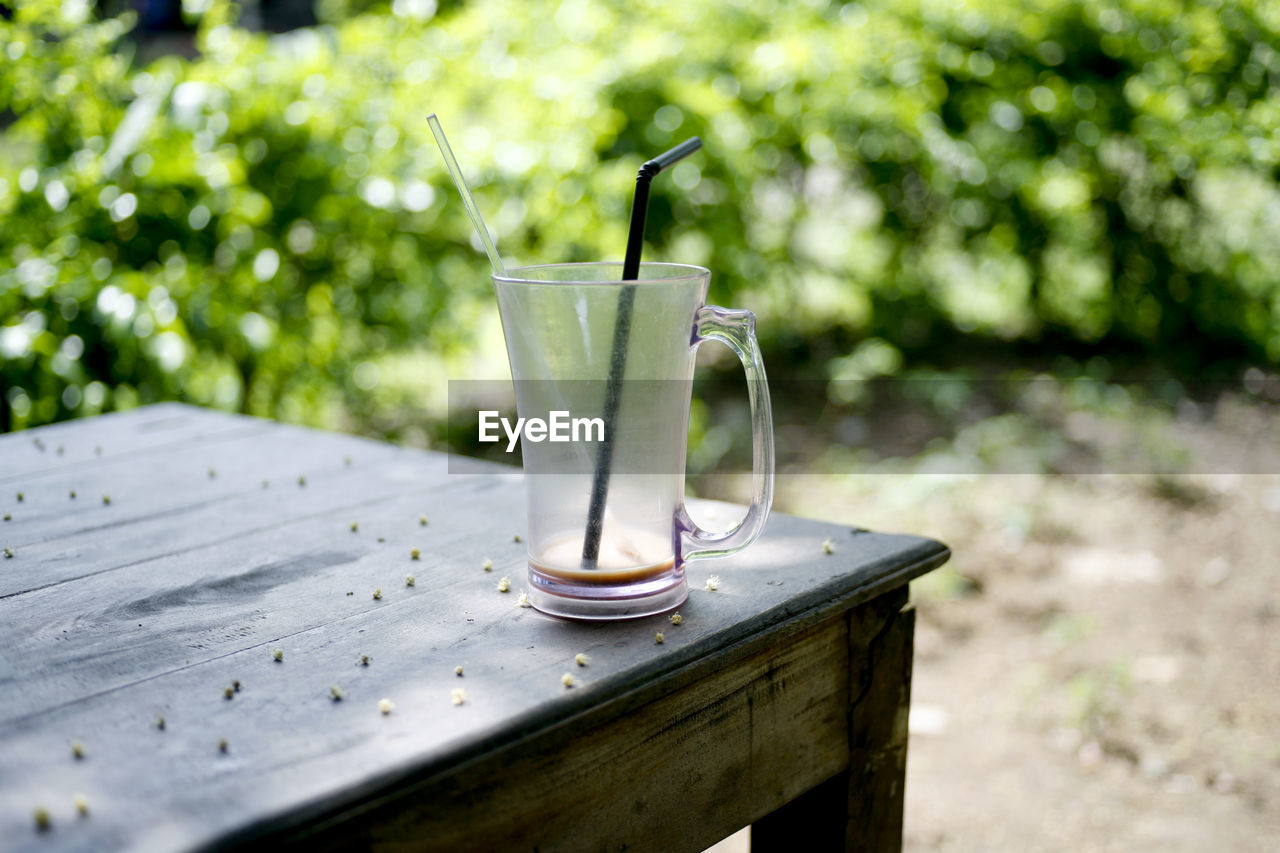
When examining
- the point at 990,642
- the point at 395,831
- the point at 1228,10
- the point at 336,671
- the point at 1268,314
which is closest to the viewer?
the point at 395,831

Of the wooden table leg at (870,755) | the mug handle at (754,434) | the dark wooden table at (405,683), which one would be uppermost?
the mug handle at (754,434)

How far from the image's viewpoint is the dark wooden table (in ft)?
2.18

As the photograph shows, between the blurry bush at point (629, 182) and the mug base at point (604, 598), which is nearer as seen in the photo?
the mug base at point (604, 598)

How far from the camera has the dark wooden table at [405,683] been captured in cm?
67

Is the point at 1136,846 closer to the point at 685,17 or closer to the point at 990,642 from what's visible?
the point at 990,642

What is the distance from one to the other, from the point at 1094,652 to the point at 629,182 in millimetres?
Result: 1770

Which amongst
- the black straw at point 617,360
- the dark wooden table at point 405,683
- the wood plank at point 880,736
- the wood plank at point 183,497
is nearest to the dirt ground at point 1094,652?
the wood plank at point 880,736

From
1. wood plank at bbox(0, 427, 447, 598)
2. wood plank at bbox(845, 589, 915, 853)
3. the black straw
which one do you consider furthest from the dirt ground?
the black straw

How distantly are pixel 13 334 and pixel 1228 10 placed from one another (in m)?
3.71

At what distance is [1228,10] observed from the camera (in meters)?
3.53

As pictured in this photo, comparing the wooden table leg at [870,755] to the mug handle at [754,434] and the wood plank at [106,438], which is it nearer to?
the mug handle at [754,434]

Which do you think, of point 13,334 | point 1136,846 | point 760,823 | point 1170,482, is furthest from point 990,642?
point 13,334

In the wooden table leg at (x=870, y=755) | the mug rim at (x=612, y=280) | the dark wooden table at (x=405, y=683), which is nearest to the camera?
the dark wooden table at (x=405, y=683)

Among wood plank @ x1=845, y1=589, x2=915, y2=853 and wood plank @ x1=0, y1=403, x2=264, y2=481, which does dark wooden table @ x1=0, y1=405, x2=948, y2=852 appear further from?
wood plank @ x1=0, y1=403, x2=264, y2=481
